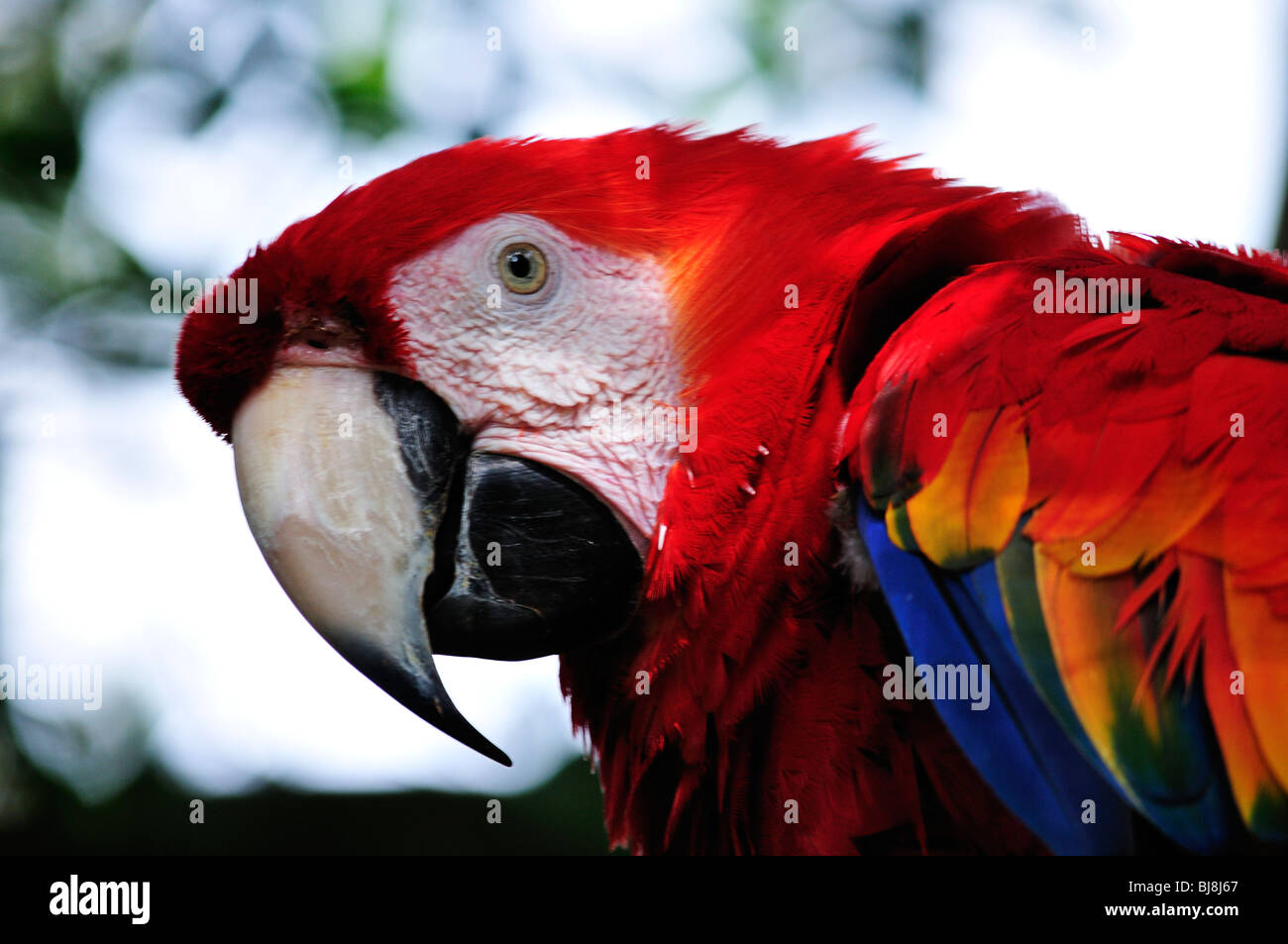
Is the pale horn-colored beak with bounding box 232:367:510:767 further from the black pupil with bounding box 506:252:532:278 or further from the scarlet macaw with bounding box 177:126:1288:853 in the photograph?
the black pupil with bounding box 506:252:532:278

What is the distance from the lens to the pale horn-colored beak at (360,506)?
131 centimetres

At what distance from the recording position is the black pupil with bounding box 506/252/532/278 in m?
1.39

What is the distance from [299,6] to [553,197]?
60.1 inches

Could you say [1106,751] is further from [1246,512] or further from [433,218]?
[433,218]

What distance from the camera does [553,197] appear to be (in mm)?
1402

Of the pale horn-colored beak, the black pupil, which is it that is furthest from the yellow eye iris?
the pale horn-colored beak

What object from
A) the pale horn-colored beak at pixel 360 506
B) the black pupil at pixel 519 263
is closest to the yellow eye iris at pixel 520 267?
the black pupil at pixel 519 263

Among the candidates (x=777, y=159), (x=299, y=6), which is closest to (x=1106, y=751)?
(x=777, y=159)

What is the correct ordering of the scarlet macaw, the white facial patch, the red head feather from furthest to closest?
1. the white facial patch
2. the red head feather
3. the scarlet macaw

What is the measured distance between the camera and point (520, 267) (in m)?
1.39

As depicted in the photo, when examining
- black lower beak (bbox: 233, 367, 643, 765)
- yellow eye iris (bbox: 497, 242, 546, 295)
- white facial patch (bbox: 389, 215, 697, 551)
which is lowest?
black lower beak (bbox: 233, 367, 643, 765)

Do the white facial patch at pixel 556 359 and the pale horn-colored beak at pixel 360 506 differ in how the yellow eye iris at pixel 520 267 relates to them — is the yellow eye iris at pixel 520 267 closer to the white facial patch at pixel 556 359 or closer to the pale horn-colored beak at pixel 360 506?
the white facial patch at pixel 556 359

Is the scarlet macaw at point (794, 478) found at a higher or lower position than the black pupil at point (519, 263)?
lower

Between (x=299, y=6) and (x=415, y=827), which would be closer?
(x=299, y=6)
